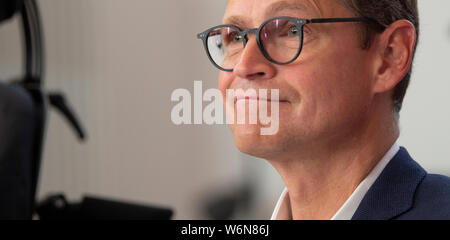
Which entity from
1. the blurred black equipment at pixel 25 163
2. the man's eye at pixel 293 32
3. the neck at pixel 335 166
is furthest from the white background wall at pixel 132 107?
the man's eye at pixel 293 32

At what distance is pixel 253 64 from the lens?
68 centimetres

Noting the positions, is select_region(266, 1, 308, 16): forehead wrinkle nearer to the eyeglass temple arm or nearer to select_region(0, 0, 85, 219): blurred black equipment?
the eyeglass temple arm

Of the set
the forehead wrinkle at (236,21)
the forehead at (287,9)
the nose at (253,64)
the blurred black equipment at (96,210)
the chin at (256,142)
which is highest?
the forehead at (287,9)

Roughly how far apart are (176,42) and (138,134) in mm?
581

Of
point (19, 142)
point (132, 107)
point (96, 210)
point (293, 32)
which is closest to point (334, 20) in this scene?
point (293, 32)

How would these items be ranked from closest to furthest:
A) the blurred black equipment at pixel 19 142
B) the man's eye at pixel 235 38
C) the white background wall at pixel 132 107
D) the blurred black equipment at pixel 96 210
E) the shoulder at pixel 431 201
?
the shoulder at pixel 431 201 < the man's eye at pixel 235 38 < the blurred black equipment at pixel 96 210 < the blurred black equipment at pixel 19 142 < the white background wall at pixel 132 107

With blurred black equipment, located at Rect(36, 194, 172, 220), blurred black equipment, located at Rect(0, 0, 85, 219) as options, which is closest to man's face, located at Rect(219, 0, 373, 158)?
blurred black equipment, located at Rect(36, 194, 172, 220)

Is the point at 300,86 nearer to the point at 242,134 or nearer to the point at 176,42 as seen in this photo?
the point at 242,134

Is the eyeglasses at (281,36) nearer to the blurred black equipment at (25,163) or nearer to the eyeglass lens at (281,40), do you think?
the eyeglass lens at (281,40)

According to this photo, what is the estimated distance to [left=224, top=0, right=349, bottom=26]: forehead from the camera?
681mm

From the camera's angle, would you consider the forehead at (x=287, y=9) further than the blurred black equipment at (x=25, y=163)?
No

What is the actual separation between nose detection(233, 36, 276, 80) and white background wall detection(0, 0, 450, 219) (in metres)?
2.05

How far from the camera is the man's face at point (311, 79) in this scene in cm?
67

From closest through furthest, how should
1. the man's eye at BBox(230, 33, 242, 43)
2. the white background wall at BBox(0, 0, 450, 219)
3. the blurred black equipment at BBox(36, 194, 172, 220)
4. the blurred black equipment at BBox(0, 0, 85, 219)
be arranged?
the man's eye at BBox(230, 33, 242, 43) < the blurred black equipment at BBox(36, 194, 172, 220) < the blurred black equipment at BBox(0, 0, 85, 219) < the white background wall at BBox(0, 0, 450, 219)
